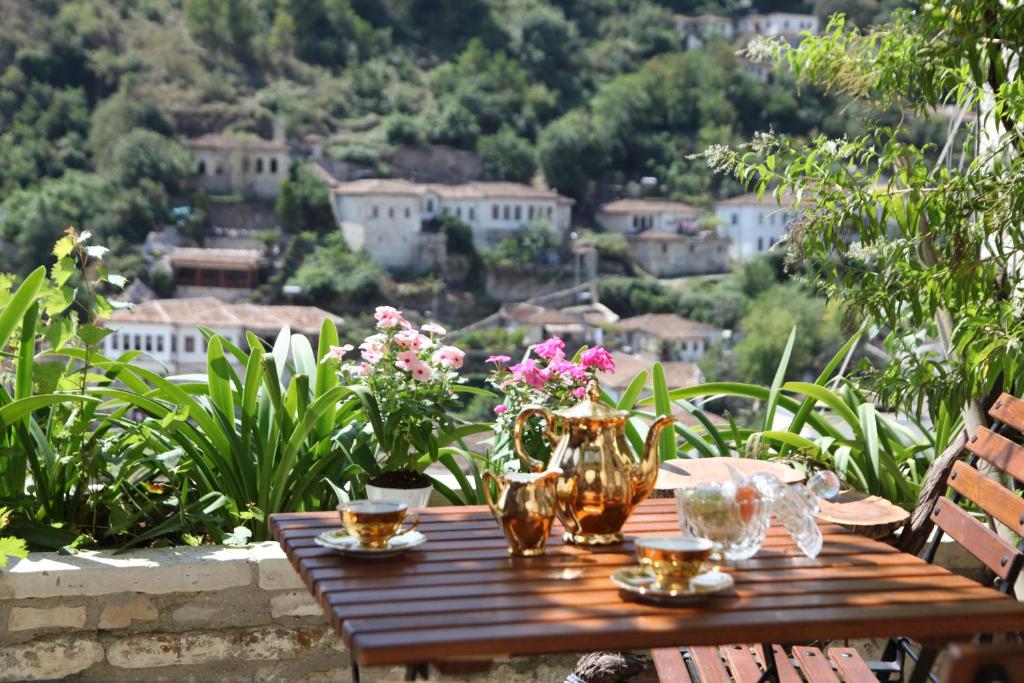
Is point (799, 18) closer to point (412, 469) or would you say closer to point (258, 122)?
point (258, 122)

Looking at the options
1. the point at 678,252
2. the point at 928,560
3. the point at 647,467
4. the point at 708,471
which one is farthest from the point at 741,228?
the point at 647,467

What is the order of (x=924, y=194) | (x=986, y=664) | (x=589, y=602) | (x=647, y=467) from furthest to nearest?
(x=924, y=194) < (x=647, y=467) < (x=589, y=602) < (x=986, y=664)

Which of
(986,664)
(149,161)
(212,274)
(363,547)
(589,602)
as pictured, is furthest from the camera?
(149,161)

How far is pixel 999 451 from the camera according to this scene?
1.52 m

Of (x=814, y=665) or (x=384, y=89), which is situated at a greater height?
(x=384, y=89)

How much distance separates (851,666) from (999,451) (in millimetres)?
347

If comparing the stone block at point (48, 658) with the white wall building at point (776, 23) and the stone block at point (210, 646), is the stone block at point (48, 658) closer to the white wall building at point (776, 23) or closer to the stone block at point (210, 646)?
the stone block at point (210, 646)

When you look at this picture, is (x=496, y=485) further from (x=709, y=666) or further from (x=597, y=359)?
(x=597, y=359)

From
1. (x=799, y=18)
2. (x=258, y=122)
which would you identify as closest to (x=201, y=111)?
(x=258, y=122)

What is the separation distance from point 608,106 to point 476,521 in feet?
127

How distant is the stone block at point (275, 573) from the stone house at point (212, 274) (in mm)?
30623

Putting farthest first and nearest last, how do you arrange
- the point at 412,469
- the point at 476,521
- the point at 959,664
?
the point at 412,469, the point at 476,521, the point at 959,664

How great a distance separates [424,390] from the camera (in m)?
2.19

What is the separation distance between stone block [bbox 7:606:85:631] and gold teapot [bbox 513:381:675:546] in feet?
3.08
